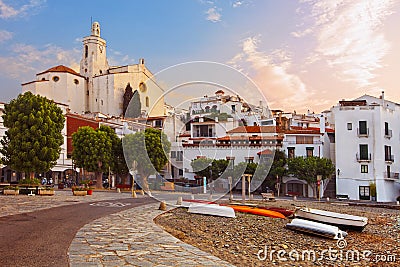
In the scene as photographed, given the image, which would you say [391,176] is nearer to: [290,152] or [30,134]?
[290,152]

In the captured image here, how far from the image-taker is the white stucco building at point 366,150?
153ft

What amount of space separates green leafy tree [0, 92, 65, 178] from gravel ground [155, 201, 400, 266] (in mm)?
19228

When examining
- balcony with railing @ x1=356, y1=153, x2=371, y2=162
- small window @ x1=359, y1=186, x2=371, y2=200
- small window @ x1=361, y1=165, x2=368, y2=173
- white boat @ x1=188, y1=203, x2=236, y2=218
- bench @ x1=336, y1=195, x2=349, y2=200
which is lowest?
bench @ x1=336, y1=195, x2=349, y2=200

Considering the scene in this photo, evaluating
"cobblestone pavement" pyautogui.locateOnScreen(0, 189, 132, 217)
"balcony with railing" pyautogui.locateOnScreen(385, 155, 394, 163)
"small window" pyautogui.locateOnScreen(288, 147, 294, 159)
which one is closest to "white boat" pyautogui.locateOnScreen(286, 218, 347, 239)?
"cobblestone pavement" pyautogui.locateOnScreen(0, 189, 132, 217)

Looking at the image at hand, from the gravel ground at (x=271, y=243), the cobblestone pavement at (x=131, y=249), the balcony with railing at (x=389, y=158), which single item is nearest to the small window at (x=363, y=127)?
the balcony with railing at (x=389, y=158)

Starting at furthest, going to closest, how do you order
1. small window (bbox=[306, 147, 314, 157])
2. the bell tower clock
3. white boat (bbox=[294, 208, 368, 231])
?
the bell tower clock
small window (bbox=[306, 147, 314, 157])
white boat (bbox=[294, 208, 368, 231])

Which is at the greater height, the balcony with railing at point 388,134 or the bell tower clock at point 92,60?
the bell tower clock at point 92,60

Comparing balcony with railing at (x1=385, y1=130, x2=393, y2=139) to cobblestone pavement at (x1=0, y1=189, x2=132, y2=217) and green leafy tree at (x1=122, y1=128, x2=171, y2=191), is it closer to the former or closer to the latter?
green leafy tree at (x1=122, y1=128, x2=171, y2=191)

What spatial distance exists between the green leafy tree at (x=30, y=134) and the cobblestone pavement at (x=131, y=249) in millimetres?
21500

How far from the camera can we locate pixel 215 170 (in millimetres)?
48656

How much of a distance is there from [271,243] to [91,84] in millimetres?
99076

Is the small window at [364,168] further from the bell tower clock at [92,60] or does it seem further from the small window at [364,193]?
the bell tower clock at [92,60]

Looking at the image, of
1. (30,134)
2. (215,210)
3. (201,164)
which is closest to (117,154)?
(201,164)

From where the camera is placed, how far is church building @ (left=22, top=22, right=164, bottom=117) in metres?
98.3
